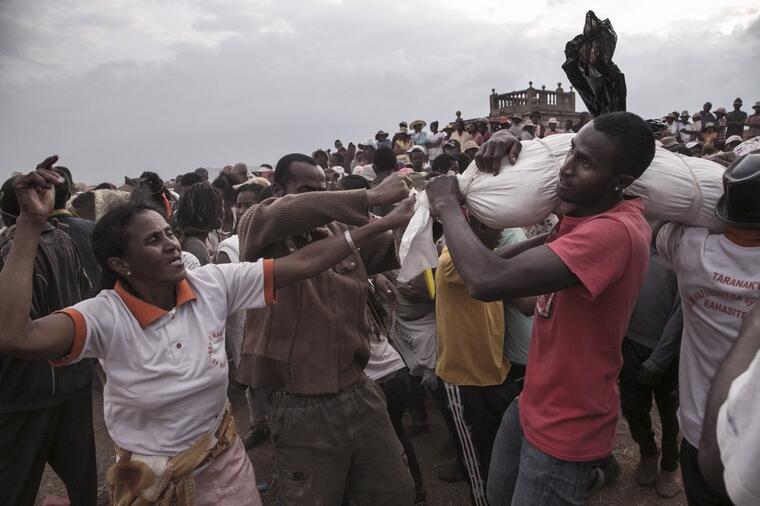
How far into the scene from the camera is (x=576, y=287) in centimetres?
177

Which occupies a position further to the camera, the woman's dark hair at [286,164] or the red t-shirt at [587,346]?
the woman's dark hair at [286,164]

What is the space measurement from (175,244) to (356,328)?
0.87 metres

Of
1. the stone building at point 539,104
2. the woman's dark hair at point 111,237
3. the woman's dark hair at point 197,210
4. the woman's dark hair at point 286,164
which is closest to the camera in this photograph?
the woman's dark hair at point 111,237

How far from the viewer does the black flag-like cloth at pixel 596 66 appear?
2.08m

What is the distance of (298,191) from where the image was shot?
2404 millimetres

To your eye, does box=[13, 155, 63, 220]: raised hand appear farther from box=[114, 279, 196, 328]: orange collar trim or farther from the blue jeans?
the blue jeans

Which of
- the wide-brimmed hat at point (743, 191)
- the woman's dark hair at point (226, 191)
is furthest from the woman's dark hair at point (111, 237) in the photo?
the woman's dark hair at point (226, 191)

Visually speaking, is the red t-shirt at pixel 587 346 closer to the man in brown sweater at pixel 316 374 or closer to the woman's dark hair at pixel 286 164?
the man in brown sweater at pixel 316 374

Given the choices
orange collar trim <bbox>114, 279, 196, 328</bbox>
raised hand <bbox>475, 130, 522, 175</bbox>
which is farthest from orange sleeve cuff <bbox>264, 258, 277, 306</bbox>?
raised hand <bbox>475, 130, 522, 175</bbox>

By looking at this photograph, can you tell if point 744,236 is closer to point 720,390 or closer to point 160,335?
point 720,390

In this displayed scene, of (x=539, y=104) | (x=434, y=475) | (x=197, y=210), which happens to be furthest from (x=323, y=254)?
(x=539, y=104)

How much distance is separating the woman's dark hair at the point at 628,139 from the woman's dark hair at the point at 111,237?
1800 millimetres

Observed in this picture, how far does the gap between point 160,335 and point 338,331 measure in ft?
2.41

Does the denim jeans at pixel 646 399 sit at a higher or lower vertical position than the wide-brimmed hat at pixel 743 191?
lower
